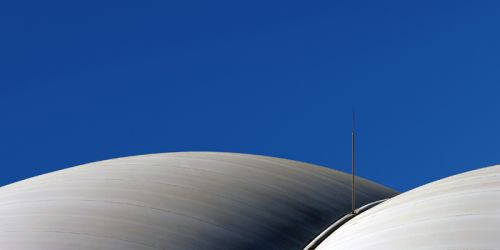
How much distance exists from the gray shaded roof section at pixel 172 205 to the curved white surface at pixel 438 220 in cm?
227

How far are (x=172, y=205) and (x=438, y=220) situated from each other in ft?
21.4

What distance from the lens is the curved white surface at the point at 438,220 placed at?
12188mm

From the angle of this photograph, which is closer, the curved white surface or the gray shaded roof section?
the curved white surface

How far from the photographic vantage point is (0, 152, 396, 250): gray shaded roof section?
16.2m

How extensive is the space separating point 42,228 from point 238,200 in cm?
462

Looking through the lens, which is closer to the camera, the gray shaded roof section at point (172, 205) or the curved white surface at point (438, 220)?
the curved white surface at point (438, 220)

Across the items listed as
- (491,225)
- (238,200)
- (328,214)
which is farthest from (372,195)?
(491,225)

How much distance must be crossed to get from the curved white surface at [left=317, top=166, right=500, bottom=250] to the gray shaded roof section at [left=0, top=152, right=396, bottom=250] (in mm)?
2268

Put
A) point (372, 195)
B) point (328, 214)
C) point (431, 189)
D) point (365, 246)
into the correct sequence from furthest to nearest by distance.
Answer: point (372, 195) → point (328, 214) → point (431, 189) → point (365, 246)

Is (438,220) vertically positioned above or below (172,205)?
below

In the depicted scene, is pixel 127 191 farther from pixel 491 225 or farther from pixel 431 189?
pixel 491 225

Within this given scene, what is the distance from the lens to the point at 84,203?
17828 millimetres

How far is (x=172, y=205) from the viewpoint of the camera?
713 inches

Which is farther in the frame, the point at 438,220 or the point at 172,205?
the point at 172,205
